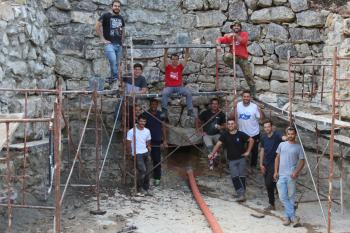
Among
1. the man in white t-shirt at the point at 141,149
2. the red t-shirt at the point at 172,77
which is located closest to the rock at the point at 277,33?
the red t-shirt at the point at 172,77

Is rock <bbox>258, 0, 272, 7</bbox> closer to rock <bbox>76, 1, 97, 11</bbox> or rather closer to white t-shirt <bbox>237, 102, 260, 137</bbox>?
white t-shirt <bbox>237, 102, 260, 137</bbox>

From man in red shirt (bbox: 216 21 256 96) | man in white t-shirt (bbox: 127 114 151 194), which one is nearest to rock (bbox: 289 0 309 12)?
man in red shirt (bbox: 216 21 256 96)

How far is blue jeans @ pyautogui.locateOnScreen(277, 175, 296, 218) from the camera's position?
24.9ft

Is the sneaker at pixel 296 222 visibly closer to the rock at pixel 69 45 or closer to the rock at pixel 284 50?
the rock at pixel 284 50

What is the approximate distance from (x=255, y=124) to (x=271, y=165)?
3.46 feet

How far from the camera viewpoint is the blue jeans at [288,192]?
24.9 ft

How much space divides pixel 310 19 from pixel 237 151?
11.1 feet

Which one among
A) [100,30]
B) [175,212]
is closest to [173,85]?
[100,30]

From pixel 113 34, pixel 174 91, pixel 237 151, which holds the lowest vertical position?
pixel 237 151

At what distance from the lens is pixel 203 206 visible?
8.02m

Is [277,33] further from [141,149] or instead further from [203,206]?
[203,206]

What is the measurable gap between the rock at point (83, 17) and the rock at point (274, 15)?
2952 mm

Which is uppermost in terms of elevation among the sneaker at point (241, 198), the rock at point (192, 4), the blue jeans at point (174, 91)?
the rock at point (192, 4)

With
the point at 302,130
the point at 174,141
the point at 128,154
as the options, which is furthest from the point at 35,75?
the point at 302,130
